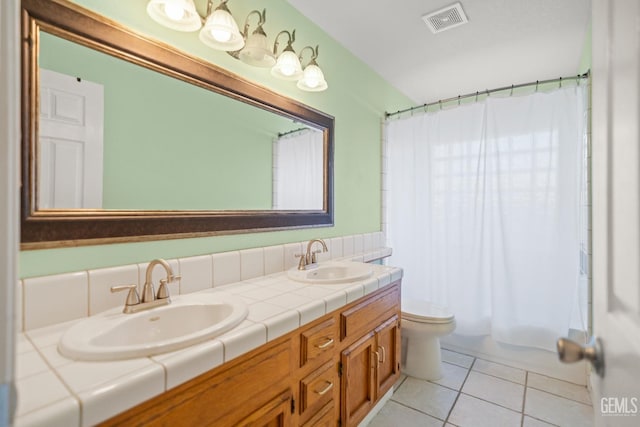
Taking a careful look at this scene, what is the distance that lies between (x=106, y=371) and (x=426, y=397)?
1842mm

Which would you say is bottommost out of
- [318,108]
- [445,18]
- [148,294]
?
[148,294]

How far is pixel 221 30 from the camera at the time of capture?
119 centimetres

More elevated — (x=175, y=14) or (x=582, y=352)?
(x=175, y=14)

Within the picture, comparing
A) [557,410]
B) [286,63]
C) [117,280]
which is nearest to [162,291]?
[117,280]

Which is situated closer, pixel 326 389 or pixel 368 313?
pixel 326 389

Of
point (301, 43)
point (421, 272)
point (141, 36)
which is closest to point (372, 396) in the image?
point (421, 272)

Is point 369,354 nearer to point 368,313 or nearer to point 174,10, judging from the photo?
point 368,313

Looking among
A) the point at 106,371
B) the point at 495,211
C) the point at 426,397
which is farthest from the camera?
the point at 495,211

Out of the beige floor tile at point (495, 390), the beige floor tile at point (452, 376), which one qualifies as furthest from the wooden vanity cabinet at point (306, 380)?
the beige floor tile at point (495, 390)

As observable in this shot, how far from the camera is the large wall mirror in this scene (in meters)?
0.87

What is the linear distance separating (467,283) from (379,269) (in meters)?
1.02

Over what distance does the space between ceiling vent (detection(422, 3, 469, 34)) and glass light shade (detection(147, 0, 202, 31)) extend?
51.5 inches

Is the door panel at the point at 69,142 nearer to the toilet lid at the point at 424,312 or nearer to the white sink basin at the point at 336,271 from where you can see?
the white sink basin at the point at 336,271

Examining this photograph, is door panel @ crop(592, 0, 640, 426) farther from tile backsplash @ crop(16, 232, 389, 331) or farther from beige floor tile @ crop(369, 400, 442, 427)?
beige floor tile @ crop(369, 400, 442, 427)
